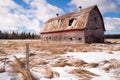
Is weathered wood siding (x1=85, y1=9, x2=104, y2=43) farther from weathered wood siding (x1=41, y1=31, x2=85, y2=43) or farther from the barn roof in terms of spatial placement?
weathered wood siding (x1=41, y1=31, x2=85, y2=43)

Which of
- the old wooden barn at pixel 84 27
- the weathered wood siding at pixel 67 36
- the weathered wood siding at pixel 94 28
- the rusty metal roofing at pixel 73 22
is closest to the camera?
the old wooden barn at pixel 84 27

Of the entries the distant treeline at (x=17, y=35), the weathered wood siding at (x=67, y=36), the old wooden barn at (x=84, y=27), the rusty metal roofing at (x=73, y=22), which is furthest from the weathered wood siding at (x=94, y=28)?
the distant treeline at (x=17, y=35)

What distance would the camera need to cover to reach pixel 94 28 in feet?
88.6

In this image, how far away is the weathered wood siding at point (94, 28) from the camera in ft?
86.0

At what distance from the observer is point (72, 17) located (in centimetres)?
2928

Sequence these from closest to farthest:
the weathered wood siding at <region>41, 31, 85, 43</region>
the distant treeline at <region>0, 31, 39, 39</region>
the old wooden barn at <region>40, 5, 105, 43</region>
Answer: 1. the old wooden barn at <region>40, 5, 105, 43</region>
2. the weathered wood siding at <region>41, 31, 85, 43</region>
3. the distant treeline at <region>0, 31, 39, 39</region>

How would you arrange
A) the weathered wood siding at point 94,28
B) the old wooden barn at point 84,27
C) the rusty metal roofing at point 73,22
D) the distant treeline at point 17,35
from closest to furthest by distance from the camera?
the old wooden barn at point 84,27
the weathered wood siding at point 94,28
the rusty metal roofing at point 73,22
the distant treeline at point 17,35

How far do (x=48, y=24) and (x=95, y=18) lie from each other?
13531 millimetres

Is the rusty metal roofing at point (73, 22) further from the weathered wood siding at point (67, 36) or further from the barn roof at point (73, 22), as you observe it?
the weathered wood siding at point (67, 36)

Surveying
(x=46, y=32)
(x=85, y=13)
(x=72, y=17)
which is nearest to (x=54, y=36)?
(x=46, y=32)

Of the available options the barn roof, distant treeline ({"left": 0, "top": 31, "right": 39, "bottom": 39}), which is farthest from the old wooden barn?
distant treeline ({"left": 0, "top": 31, "right": 39, "bottom": 39})

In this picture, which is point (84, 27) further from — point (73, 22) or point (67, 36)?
point (67, 36)

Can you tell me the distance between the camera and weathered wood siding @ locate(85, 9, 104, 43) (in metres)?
26.2

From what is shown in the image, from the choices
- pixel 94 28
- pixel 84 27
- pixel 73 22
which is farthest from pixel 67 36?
pixel 94 28
